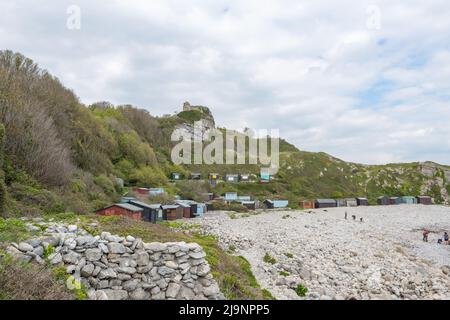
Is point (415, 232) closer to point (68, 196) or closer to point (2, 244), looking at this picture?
point (68, 196)

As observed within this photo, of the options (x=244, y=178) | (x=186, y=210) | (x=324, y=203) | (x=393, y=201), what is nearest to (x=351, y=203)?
(x=324, y=203)

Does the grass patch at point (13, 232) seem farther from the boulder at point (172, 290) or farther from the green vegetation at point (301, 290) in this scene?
the green vegetation at point (301, 290)

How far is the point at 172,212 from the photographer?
3794 cm

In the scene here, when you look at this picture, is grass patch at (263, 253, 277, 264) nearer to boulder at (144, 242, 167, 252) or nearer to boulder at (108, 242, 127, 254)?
boulder at (144, 242, 167, 252)

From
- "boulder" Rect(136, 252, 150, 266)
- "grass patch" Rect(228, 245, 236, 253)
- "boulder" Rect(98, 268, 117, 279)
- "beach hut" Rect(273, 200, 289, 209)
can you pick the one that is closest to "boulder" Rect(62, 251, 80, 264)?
"boulder" Rect(98, 268, 117, 279)

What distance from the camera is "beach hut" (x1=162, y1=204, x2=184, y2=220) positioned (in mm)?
36969

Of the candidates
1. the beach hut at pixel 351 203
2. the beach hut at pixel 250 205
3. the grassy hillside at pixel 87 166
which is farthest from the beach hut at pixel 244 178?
the beach hut at pixel 250 205

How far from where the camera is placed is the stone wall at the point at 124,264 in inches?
363

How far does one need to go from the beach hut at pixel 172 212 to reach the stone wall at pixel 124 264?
84.6 feet

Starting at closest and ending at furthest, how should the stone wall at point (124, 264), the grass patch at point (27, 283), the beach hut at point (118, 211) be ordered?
the grass patch at point (27, 283) < the stone wall at point (124, 264) < the beach hut at point (118, 211)

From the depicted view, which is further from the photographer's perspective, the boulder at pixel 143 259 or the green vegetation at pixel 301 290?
the green vegetation at pixel 301 290
